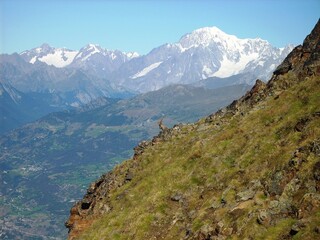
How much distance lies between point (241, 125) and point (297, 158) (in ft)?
51.9

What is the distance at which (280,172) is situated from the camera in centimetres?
3184

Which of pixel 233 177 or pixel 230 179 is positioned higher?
pixel 233 177

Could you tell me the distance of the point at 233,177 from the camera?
123ft

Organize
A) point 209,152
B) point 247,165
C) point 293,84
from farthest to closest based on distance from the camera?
1. point 293,84
2. point 209,152
3. point 247,165

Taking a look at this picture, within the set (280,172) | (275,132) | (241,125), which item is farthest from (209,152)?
(280,172)

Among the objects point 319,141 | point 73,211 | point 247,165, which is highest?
point 319,141

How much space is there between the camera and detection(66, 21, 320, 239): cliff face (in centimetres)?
2831

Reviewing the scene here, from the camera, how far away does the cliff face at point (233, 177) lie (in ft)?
92.9

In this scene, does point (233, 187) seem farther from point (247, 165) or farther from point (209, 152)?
point (209, 152)

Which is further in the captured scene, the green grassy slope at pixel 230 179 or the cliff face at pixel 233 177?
the green grassy slope at pixel 230 179

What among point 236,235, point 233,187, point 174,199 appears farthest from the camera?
point 174,199

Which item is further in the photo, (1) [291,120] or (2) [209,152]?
(2) [209,152]

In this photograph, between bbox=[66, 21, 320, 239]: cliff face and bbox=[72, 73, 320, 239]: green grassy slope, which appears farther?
bbox=[72, 73, 320, 239]: green grassy slope

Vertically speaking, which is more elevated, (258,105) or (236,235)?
(258,105)
